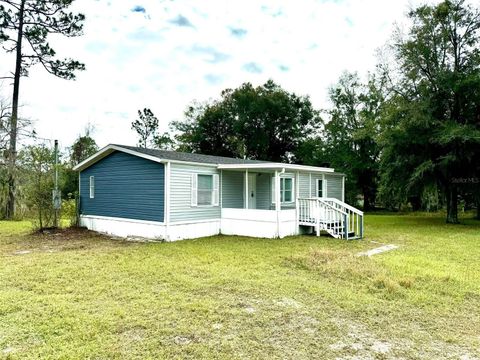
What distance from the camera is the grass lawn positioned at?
Answer: 341 centimetres

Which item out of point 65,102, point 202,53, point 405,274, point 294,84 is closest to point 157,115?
point 294,84

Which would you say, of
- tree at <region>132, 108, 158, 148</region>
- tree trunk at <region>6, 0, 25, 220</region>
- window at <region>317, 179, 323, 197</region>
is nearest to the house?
window at <region>317, 179, 323, 197</region>

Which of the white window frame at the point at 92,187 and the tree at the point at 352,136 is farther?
the tree at the point at 352,136

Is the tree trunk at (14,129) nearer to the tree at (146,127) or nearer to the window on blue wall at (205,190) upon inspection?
the window on blue wall at (205,190)

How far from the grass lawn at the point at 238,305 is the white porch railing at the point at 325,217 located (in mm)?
3143

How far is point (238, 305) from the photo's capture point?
15.2 ft

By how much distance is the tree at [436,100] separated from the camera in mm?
15570

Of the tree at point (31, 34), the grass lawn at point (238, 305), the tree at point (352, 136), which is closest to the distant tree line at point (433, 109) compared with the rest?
the tree at point (352, 136)

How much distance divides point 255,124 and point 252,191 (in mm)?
19954

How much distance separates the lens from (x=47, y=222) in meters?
12.8

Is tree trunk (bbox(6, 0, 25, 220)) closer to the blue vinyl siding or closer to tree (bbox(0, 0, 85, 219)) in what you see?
tree (bbox(0, 0, 85, 219))

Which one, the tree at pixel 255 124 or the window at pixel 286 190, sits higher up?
the tree at pixel 255 124

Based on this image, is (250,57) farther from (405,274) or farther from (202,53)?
(405,274)

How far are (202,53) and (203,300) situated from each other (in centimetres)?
1397
